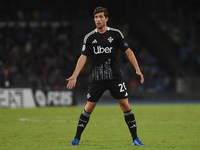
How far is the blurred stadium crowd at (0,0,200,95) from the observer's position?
2697 centimetres

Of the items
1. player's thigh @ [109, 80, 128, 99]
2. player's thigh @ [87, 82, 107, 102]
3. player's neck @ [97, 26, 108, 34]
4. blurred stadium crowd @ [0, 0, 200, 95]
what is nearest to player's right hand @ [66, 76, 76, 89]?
player's thigh @ [87, 82, 107, 102]

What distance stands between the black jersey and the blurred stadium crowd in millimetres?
15519

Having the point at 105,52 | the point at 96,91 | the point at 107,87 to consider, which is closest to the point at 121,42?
the point at 105,52

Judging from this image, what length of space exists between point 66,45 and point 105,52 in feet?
73.9

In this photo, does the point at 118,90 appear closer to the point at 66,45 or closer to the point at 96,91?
the point at 96,91

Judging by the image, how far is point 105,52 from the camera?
8320 millimetres

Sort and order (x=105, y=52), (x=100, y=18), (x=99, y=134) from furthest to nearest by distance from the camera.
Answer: (x=99, y=134) → (x=105, y=52) → (x=100, y=18)

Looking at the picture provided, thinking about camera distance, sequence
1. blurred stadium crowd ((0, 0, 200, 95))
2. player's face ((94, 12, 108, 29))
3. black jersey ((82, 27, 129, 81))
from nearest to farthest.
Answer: player's face ((94, 12, 108, 29)), black jersey ((82, 27, 129, 81)), blurred stadium crowd ((0, 0, 200, 95))

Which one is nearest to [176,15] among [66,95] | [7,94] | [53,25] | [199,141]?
[53,25]

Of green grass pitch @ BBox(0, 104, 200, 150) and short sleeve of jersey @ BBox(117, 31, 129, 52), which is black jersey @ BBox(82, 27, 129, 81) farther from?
green grass pitch @ BBox(0, 104, 200, 150)

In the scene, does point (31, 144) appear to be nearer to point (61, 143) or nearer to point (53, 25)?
point (61, 143)

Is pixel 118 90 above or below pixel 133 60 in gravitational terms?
below

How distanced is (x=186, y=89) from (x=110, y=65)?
19.5 meters

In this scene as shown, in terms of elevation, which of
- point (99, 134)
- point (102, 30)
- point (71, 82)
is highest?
point (102, 30)
